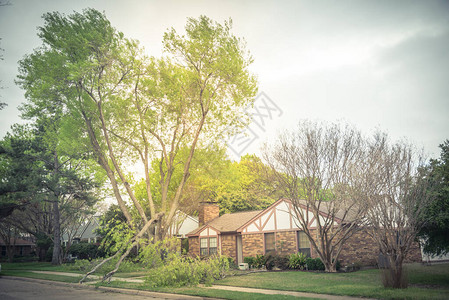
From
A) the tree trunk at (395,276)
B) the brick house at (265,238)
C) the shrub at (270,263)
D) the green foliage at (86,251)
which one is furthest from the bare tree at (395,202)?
the green foliage at (86,251)

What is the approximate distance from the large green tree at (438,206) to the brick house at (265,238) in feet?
25.2

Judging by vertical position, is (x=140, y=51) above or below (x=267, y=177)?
above

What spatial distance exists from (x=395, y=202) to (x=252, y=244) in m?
15.0

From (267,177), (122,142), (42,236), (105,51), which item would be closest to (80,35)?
(105,51)

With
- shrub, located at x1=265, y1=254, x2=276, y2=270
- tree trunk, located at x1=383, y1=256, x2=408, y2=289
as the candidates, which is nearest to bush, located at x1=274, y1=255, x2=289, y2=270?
shrub, located at x1=265, y1=254, x2=276, y2=270

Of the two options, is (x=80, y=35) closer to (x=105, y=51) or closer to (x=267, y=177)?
(x=105, y=51)

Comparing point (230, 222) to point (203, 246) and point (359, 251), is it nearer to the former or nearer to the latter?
point (203, 246)

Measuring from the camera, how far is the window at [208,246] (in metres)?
29.0

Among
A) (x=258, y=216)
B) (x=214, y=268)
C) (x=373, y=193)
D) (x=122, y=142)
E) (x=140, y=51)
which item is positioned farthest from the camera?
(x=258, y=216)

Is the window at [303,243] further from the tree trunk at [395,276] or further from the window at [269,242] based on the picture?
the tree trunk at [395,276]

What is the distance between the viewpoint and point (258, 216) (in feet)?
83.0

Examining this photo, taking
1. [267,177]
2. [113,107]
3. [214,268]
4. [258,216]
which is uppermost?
[113,107]

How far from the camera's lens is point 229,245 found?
1090 inches

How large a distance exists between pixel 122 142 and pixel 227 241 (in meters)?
12.6
